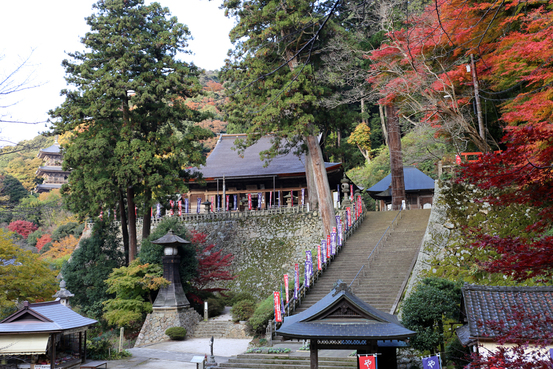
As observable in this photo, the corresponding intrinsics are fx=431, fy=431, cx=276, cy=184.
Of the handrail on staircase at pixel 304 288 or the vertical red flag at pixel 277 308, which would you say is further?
the handrail on staircase at pixel 304 288

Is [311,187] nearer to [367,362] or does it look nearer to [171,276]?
[171,276]

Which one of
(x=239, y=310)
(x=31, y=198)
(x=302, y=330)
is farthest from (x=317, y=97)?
(x=31, y=198)

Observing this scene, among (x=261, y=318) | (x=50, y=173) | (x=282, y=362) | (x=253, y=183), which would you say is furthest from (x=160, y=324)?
(x=50, y=173)

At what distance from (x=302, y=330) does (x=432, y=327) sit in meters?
4.05

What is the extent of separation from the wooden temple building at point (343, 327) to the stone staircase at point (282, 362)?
3.22m

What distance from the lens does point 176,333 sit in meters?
15.8

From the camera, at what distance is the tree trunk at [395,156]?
73.3ft

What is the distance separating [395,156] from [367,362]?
16.5 meters

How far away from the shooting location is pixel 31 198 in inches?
1588

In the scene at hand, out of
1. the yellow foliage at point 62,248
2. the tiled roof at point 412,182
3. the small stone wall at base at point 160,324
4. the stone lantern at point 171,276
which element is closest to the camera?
the small stone wall at base at point 160,324

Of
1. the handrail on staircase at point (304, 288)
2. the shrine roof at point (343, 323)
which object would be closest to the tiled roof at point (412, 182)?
the handrail on staircase at point (304, 288)

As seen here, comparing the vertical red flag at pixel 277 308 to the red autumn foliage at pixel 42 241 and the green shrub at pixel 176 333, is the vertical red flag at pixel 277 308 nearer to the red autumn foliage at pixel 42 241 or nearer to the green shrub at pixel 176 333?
the green shrub at pixel 176 333

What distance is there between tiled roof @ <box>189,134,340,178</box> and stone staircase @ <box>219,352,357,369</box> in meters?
13.9

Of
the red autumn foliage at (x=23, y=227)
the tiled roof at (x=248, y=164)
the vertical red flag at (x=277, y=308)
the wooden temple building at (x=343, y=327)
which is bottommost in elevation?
the vertical red flag at (x=277, y=308)
